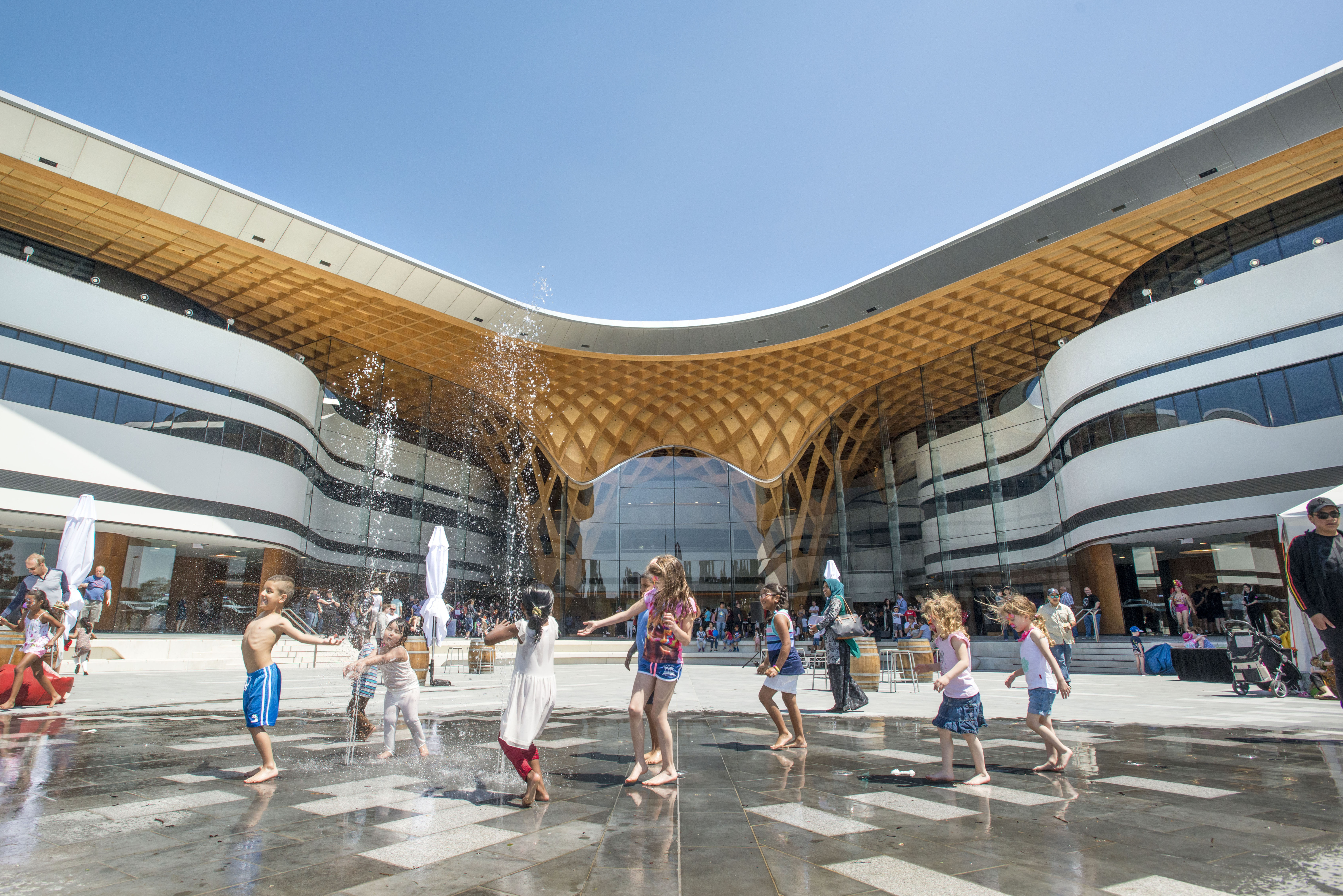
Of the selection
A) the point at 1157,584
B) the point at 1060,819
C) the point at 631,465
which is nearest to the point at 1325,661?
the point at 1060,819

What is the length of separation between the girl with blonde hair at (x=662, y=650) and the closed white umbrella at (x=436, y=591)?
11765 mm

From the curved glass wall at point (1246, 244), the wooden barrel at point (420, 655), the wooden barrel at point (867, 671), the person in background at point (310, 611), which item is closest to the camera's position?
the wooden barrel at point (867, 671)

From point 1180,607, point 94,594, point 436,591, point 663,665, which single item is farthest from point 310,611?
point 1180,607

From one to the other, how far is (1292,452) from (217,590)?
32262 mm

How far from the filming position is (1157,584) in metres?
21.7

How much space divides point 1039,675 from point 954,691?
0.87 meters

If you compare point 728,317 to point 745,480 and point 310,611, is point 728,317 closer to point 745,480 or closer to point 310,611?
point 745,480

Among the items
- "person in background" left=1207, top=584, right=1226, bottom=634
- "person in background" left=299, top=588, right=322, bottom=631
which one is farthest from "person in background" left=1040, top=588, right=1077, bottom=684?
"person in background" left=299, top=588, right=322, bottom=631

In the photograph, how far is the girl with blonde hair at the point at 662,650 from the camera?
14.9ft

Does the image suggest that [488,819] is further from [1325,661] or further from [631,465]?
[631,465]

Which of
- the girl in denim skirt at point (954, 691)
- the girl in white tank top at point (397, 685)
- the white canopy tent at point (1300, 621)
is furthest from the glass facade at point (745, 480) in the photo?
the girl in white tank top at point (397, 685)

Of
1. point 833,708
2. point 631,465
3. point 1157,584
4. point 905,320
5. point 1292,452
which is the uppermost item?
point 905,320

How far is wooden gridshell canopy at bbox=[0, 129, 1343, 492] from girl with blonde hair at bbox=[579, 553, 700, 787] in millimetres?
17621

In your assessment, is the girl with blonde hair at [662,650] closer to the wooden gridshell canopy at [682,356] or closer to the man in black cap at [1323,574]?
the man in black cap at [1323,574]
